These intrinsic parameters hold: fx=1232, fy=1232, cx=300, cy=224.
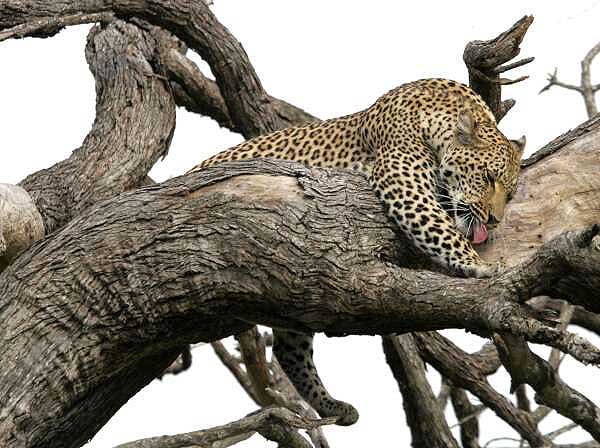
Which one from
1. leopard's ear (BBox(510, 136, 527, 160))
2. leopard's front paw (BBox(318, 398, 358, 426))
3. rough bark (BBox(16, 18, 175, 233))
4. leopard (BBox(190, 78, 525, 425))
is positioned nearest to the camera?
leopard (BBox(190, 78, 525, 425))

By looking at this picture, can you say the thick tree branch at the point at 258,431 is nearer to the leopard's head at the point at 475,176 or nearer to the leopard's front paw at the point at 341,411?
the leopard's head at the point at 475,176

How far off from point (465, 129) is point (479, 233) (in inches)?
32.8

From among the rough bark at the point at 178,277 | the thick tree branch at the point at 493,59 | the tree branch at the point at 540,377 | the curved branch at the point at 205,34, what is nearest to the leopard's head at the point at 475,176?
the thick tree branch at the point at 493,59

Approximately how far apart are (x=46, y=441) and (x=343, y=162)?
268 centimetres

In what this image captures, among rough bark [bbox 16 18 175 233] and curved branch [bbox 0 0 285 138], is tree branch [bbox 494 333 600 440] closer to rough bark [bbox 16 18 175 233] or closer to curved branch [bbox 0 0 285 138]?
rough bark [bbox 16 18 175 233]

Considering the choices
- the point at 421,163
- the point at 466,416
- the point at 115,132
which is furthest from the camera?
the point at 466,416

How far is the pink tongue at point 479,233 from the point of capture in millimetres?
7043

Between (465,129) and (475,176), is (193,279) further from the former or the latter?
(465,129)

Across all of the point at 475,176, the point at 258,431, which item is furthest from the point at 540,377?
the point at 475,176

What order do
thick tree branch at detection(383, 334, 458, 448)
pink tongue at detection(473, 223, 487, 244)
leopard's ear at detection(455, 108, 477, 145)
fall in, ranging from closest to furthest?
pink tongue at detection(473, 223, 487, 244), leopard's ear at detection(455, 108, 477, 145), thick tree branch at detection(383, 334, 458, 448)

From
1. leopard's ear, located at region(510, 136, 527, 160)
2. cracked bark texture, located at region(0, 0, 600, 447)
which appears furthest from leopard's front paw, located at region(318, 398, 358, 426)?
leopard's ear, located at region(510, 136, 527, 160)

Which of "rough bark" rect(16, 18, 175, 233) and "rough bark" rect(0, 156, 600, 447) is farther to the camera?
"rough bark" rect(16, 18, 175, 233)

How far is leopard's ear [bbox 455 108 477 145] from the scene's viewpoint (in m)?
7.62

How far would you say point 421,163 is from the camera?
7.46m
